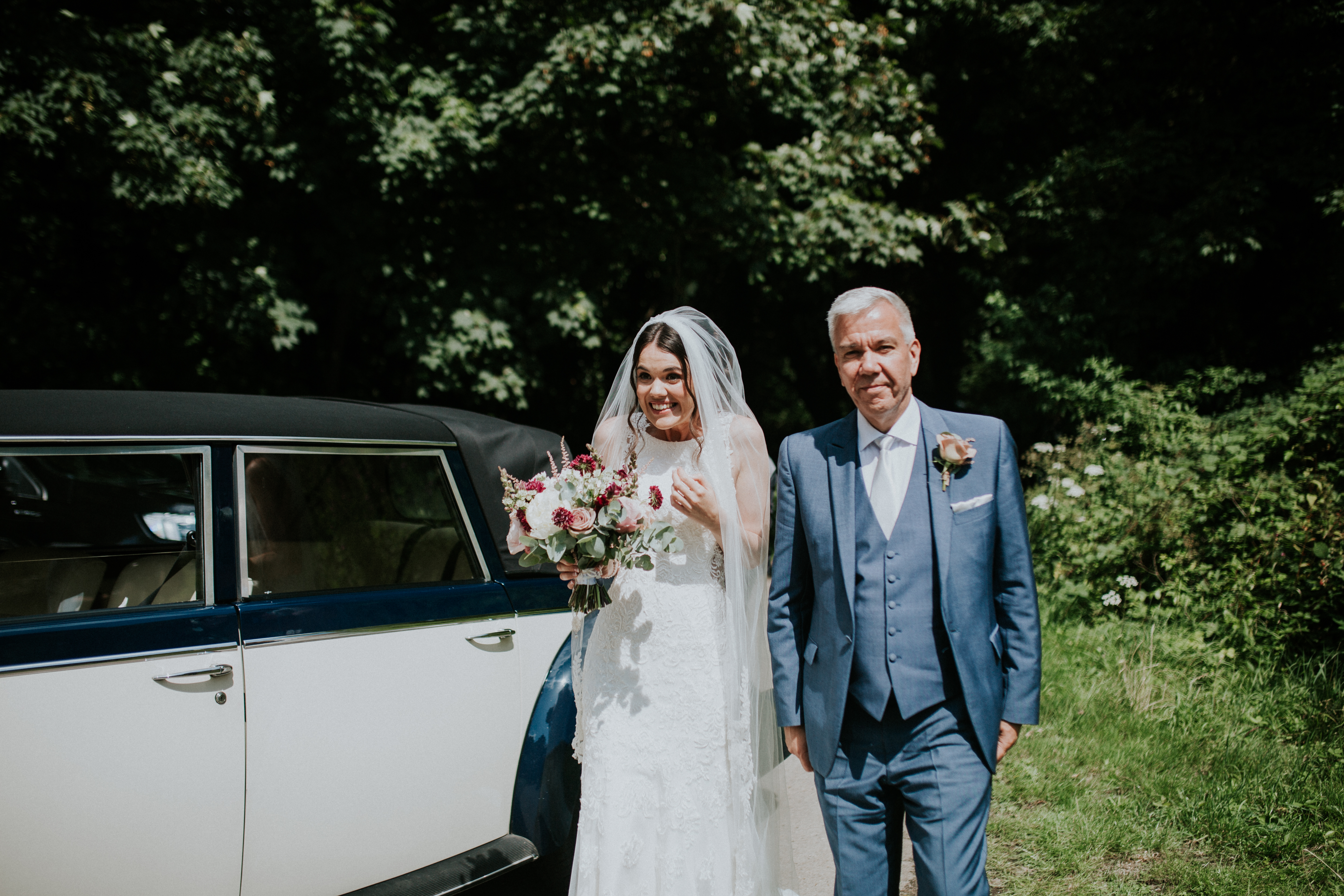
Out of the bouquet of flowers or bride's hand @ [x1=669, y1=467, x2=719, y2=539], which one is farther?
bride's hand @ [x1=669, y1=467, x2=719, y2=539]

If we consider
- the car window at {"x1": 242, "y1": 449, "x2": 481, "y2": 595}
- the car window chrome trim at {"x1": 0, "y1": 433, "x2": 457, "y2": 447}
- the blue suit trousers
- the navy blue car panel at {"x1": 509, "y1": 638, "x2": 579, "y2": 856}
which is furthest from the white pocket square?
the car window chrome trim at {"x1": 0, "y1": 433, "x2": 457, "y2": 447}

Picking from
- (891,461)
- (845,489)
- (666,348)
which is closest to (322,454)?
(666,348)

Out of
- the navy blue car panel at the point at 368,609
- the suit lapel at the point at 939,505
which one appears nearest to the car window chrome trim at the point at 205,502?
the navy blue car panel at the point at 368,609

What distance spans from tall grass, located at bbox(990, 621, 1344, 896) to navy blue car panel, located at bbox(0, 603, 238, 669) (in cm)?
299

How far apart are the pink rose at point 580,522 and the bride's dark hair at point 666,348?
44 centimetres

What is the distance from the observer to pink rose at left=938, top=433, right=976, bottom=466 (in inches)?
86.6

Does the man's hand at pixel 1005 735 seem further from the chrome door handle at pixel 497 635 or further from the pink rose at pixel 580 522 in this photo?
the chrome door handle at pixel 497 635

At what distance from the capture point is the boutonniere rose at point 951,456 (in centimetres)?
→ 220

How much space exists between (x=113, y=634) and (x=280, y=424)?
78 centimetres

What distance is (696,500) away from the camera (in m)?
2.79

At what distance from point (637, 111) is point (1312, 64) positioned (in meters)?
7.25

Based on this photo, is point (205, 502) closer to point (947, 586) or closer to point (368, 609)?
point (368, 609)

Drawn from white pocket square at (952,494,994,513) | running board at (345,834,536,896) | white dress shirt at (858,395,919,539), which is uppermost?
white dress shirt at (858,395,919,539)

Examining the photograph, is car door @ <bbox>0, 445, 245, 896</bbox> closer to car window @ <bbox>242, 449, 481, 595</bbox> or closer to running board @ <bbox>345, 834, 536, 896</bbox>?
car window @ <bbox>242, 449, 481, 595</bbox>
